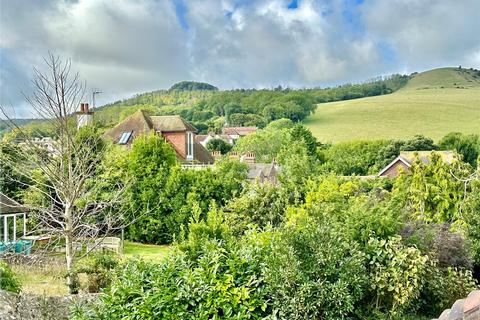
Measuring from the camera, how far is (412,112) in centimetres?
7169

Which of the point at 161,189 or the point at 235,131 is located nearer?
the point at 161,189

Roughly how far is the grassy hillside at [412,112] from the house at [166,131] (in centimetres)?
3844

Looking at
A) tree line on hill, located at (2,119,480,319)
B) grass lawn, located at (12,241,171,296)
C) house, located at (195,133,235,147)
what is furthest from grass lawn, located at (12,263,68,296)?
house, located at (195,133,235,147)

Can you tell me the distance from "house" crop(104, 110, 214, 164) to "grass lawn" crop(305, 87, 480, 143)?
37424 mm

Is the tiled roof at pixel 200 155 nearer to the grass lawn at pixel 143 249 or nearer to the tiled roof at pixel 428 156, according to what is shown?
the grass lawn at pixel 143 249

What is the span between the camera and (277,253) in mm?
6176

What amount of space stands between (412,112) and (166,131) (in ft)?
173

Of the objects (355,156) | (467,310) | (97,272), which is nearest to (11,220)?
(97,272)

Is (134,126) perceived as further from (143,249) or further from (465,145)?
(465,145)

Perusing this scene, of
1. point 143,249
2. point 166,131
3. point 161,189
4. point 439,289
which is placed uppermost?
point 166,131

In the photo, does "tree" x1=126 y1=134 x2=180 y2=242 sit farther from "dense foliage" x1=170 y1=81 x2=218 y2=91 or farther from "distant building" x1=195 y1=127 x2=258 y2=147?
"dense foliage" x1=170 y1=81 x2=218 y2=91

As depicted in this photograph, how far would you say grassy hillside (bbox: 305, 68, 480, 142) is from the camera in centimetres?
6469

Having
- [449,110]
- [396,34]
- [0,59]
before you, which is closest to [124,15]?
[0,59]

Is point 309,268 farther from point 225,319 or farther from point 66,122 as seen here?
point 66,122
